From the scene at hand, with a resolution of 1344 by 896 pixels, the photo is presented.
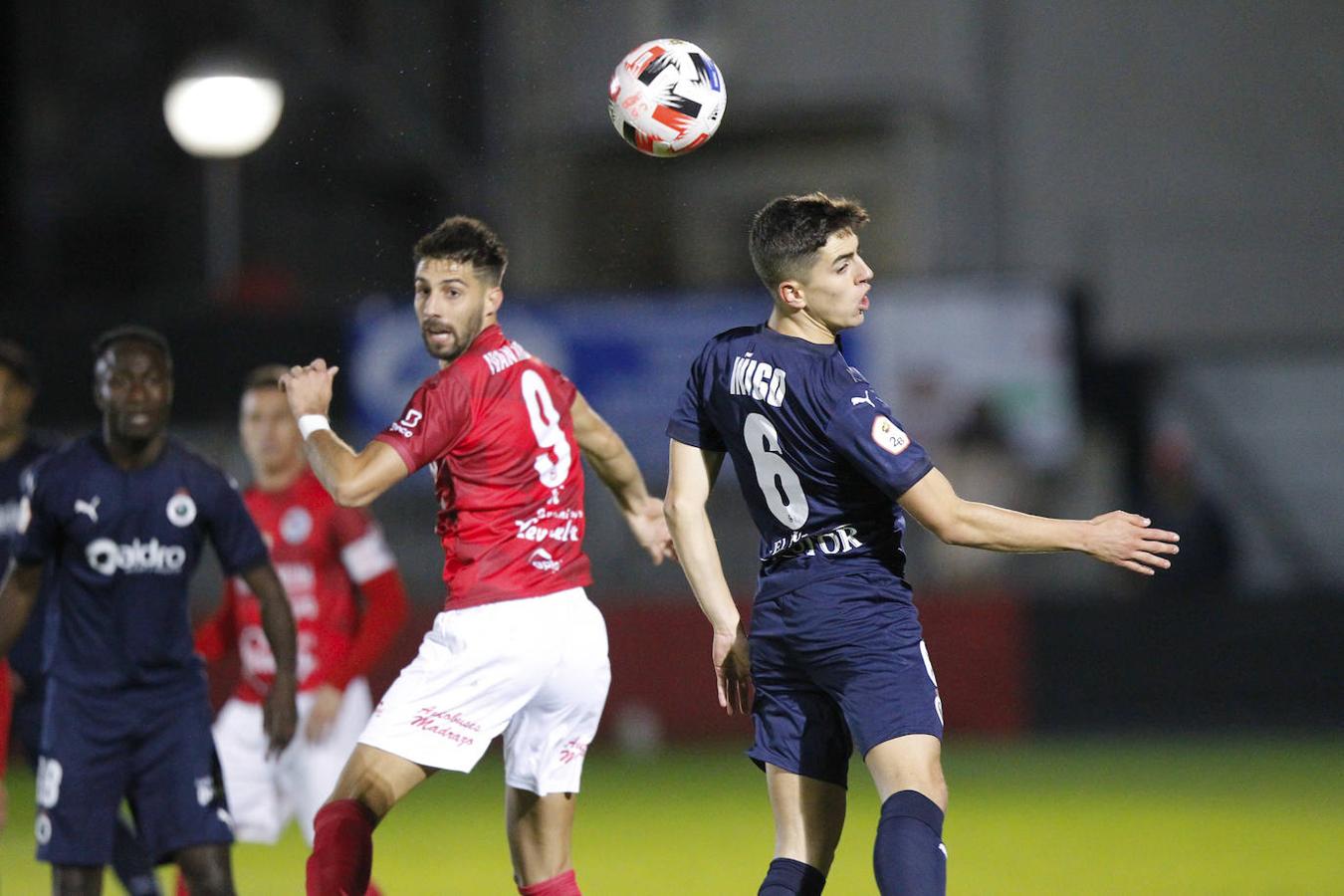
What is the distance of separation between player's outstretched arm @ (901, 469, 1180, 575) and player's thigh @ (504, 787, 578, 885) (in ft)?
5.37

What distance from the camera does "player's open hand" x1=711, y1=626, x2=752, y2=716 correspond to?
19.0 ft

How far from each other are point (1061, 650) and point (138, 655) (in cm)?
901

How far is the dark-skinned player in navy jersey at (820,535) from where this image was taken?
5.36m

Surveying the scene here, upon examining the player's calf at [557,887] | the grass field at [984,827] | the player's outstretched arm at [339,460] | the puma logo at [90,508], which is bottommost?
the grass field at [984,827]

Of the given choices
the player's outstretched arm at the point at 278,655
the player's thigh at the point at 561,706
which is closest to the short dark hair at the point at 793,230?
the player's thigh at the point at 561,706

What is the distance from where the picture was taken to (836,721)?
224 inches

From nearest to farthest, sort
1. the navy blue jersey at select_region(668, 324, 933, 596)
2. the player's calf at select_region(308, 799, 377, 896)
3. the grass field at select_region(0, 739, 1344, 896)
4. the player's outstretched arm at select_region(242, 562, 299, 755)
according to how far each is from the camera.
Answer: the navy blue jersey at select_region(668, 324, 933, 596) < the player's calf at select_region(308, 799, 377, 896) < the player's outstretched arm at select_region(242, 562, 299, 755) < the grass field at select_region(0, 739, 1344, 896)

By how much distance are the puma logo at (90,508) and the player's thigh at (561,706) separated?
62.3 inches

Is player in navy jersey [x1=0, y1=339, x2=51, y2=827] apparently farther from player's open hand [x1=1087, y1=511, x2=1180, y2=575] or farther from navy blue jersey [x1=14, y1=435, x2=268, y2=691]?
player's open hand [x1=1087, y1=511, x2=1180, y2=575]

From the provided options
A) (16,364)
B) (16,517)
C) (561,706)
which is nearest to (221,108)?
(16,364)

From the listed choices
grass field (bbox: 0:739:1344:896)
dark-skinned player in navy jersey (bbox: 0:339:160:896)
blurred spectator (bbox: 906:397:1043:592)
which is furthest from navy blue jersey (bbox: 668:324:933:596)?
blurred spectator (bbox: 906:397:1043:592)

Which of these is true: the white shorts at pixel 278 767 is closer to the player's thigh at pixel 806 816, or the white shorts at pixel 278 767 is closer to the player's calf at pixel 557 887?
the player's calf at pixel 557 887

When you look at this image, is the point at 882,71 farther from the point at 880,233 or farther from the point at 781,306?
the point at 781,306

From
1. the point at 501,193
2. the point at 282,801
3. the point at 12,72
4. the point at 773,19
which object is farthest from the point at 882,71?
the point at 282,801
